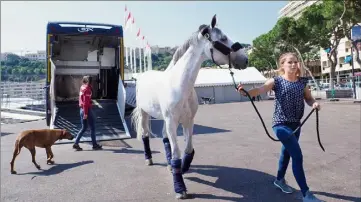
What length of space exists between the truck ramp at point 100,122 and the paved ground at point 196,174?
2.09 ft

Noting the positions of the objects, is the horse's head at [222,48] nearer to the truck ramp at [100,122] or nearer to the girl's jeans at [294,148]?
the girl's jeans at [294,148]

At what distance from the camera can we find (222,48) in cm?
395

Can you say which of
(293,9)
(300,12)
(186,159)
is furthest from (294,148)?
(293,9)

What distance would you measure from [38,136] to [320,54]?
251 ft

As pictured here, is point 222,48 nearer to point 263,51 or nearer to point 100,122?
point 100,122

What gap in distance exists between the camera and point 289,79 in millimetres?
3850

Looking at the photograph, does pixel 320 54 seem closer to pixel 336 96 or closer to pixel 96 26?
pixel 336 96

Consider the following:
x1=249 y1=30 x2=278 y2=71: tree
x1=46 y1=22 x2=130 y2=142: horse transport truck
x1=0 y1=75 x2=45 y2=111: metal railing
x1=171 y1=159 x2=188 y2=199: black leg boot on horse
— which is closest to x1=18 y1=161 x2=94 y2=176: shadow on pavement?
x1=46 y1=22 x2=130 y2=142: horse transport truck

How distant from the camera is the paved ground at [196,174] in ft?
14.0

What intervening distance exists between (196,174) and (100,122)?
207 inches

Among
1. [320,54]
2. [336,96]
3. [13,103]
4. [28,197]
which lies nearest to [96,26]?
[28,197]

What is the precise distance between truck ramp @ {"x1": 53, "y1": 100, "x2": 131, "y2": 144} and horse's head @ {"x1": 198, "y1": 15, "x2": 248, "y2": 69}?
203 inches

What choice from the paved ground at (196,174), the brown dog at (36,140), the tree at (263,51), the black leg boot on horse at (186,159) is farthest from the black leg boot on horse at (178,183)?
the tree at (263,51)

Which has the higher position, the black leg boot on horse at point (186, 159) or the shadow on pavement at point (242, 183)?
the black leg boot on horse at point (186, 159)
